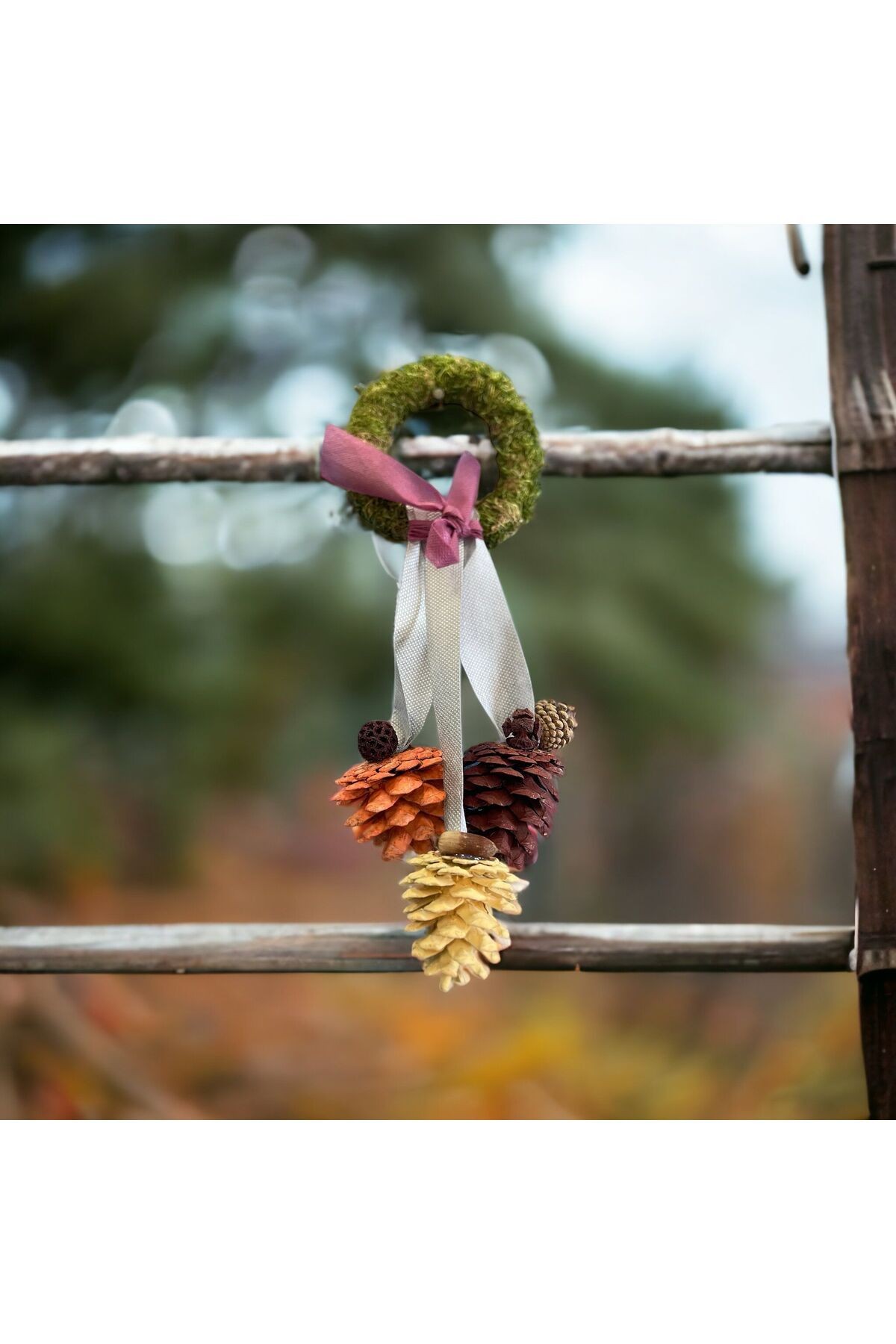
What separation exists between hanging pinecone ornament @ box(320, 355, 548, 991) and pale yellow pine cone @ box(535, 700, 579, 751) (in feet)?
0.05

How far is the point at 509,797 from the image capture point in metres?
0.89

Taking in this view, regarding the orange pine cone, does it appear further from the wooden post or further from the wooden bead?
the wooden post

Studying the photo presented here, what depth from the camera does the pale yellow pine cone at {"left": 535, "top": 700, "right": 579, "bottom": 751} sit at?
3.10 feet

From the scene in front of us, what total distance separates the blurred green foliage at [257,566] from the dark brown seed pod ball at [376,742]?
0.47 metres

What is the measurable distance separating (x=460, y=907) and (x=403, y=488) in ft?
1.35

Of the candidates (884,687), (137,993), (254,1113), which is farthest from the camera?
(137,993)

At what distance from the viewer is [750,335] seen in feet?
4.17

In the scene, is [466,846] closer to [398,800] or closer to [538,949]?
[398,800]

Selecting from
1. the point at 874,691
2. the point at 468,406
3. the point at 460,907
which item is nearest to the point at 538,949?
the point at 460,907

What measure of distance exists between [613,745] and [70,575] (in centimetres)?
83

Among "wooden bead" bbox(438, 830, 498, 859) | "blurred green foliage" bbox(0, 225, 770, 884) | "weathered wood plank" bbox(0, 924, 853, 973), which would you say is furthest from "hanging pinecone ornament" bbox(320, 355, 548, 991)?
"blurred green foliage" bbox(0, 225, 770, 884)

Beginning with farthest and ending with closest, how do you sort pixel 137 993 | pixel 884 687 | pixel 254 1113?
pixel 137 993 → pixel 254 1113 → pixel 884 687
